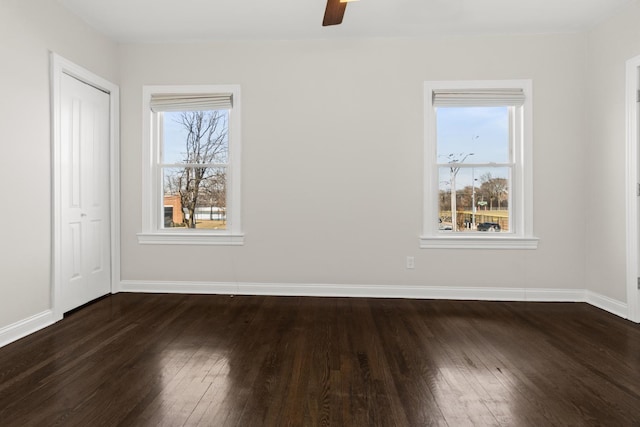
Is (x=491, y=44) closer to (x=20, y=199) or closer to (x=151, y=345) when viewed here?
(x=151, y=345)

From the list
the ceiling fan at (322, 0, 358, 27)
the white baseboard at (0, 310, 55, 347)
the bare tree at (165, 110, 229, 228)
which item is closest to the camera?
the ceiling fan at (322, 0, 358, 27)

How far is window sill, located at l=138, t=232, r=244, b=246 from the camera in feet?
13.6

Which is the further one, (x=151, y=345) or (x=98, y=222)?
(x=98, y=222)

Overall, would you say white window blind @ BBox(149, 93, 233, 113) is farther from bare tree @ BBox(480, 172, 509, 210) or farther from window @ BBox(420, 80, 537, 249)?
bare tree @ BBox(480, 172, 509, 210)

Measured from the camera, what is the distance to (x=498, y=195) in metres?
4.09

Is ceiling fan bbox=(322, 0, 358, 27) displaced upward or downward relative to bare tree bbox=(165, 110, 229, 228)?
upward

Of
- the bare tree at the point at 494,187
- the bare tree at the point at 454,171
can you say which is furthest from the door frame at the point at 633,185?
the bare tree at the point at 454,171

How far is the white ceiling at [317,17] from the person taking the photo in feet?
11.1

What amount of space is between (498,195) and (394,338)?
2.15 metres

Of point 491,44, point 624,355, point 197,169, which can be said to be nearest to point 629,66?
point 491,44

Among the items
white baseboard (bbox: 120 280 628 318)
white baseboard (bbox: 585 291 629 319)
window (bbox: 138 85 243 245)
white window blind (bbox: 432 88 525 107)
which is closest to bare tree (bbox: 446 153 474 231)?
white window blind (bbox: 432 88 525 107)

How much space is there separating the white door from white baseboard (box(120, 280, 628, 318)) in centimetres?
49

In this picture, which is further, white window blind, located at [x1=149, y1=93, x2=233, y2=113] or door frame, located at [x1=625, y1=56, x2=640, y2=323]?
white window blind, located at [x1=149, y1=93, x2=233, y2=113]

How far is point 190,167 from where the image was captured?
4.28 m
